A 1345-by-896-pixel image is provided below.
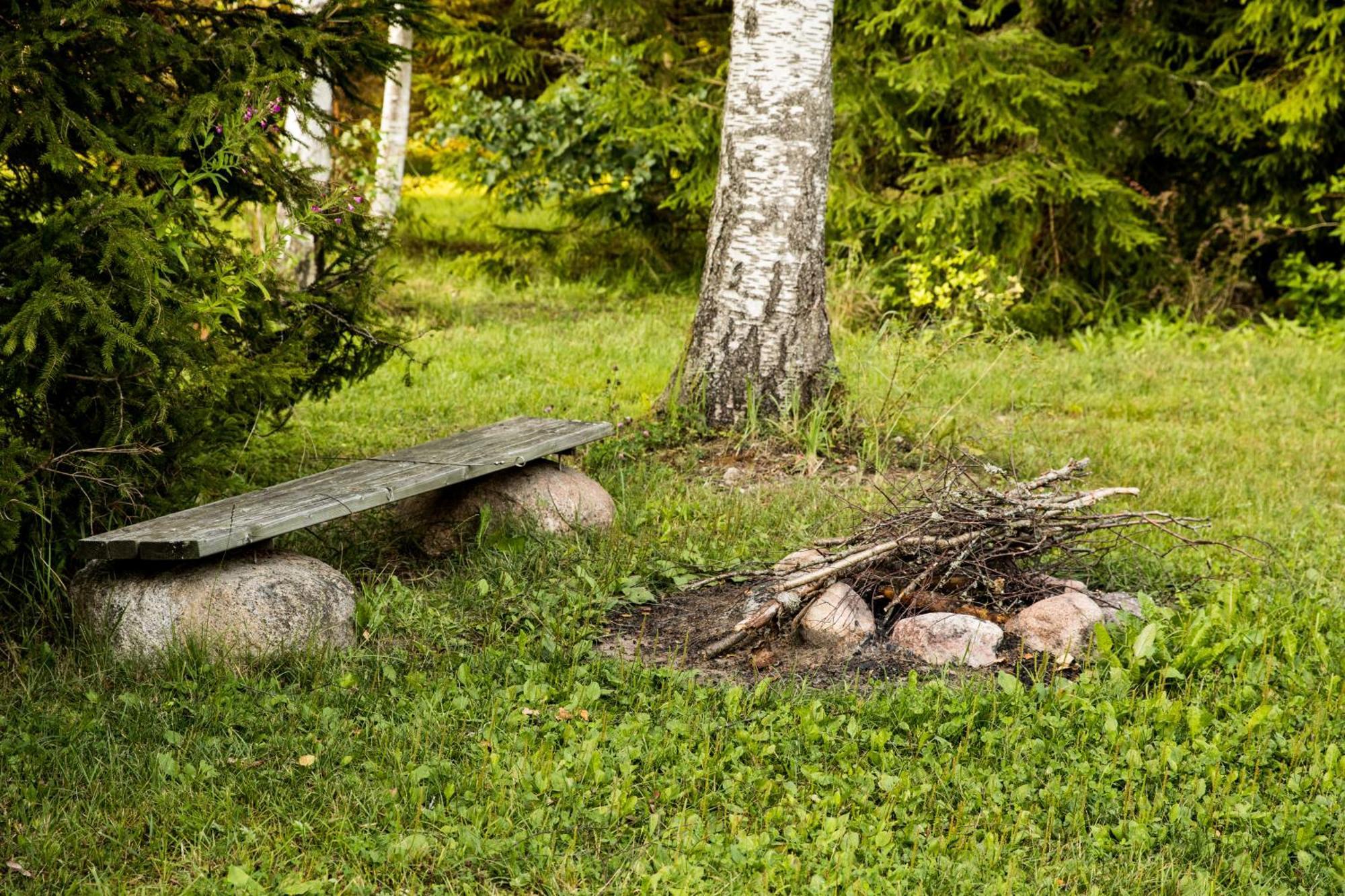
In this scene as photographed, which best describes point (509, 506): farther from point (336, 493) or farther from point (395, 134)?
point (395, 134)

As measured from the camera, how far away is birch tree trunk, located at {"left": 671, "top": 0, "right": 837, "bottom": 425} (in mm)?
6734

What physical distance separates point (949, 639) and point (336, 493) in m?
2.25

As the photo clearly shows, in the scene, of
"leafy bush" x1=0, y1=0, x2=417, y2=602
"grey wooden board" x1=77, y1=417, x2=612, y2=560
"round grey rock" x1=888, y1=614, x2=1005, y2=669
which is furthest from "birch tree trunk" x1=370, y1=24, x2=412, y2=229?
"round grey rock" x1=888, y1=614, x2=1005, y2=669

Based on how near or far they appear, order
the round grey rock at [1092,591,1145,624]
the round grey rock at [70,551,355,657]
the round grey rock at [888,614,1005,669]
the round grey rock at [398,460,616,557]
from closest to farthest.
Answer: the round grey rock at [70,551,355,657]
the round grey rock at [888,614,1005,669]
the round grey rock at [1092,591,1145,624]
the round grey rock at [398,460,616,557]

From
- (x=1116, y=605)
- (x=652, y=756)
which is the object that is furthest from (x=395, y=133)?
(x=652, y=756)

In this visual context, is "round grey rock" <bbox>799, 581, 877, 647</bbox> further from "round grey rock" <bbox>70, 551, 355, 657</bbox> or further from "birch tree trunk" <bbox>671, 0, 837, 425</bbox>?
"birch tree trunk" <bbox>671, 0, 837, 425</bbox>

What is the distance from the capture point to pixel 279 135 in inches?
217

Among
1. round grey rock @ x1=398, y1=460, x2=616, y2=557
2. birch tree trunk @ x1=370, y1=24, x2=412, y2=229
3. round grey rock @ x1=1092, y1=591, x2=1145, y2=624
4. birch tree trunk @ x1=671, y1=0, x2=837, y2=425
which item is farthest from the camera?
birch tree trunk @ x1=370, y1=24, x2=412, y2=229

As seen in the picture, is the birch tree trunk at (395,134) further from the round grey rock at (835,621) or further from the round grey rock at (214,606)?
the round grey rock at (835,621)

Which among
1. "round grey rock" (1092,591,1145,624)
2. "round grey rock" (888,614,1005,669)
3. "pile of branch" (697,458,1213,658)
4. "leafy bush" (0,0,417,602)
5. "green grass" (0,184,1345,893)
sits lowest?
"green grass" (0,184,1345,893)

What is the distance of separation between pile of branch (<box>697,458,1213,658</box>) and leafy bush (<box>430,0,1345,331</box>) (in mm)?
5438

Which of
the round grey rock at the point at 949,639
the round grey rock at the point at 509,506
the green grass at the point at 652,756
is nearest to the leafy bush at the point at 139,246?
the green grass at the point at 652,756

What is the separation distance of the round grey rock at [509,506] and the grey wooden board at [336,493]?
5.7 inches

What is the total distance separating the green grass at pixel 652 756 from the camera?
3.13 m
